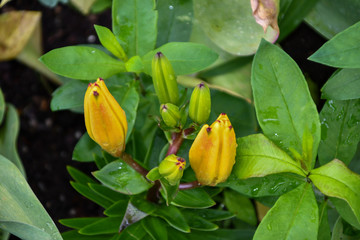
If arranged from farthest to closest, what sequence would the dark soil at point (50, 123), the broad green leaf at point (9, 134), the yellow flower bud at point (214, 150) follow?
the dark soil at point (50, 123) < the broad green leaf at point (9, 134) < the yellow flower bud at point (214, 150)

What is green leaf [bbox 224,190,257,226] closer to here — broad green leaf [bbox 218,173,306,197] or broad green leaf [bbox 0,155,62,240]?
broad green leaf [bbox 218,173,306,197]

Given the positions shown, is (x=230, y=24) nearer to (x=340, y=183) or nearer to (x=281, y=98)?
(x=281, y=98)

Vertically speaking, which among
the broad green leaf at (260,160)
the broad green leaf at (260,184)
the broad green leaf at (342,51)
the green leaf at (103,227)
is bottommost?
the green leaf at (103,227)

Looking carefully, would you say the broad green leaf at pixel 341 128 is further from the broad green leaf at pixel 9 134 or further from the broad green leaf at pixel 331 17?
the broad green leaf at pixel 9 134

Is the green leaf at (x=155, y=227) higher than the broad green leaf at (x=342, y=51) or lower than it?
lower

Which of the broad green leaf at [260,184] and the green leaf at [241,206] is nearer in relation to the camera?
the broad green leaf at [260,184]

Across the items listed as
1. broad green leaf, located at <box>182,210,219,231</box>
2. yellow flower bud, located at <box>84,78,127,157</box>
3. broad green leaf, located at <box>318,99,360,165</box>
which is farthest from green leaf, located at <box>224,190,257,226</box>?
yellow flower bud, located at <box>84,78,127,157</box>

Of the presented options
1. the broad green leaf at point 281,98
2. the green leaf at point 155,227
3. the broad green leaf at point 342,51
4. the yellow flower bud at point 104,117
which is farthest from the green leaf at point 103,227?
the broad green leaf at point 342,51
